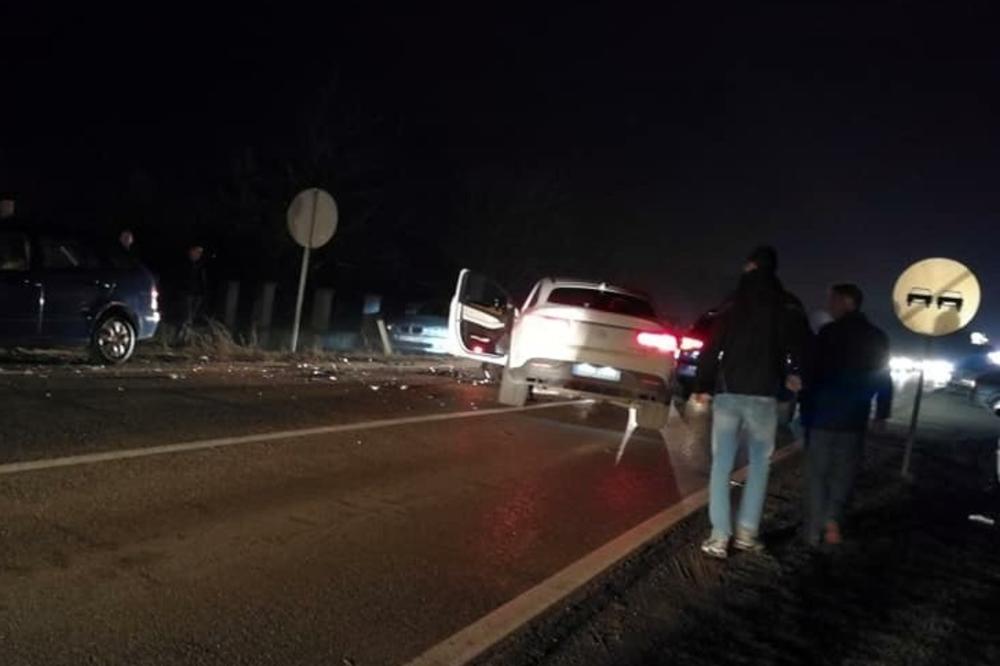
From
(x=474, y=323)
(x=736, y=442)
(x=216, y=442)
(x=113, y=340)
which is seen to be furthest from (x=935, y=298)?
(x=113, y=340)

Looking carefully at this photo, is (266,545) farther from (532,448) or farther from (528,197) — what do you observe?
(528,197)

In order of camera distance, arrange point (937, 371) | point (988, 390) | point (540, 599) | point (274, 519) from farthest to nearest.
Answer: point (937, 371), point (988, 390), point (274, 519), point (540, 599)

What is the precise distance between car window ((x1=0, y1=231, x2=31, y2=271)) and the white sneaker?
8.64m

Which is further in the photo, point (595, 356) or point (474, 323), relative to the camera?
point (474, 323)

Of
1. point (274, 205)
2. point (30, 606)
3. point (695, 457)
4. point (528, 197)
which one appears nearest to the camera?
point (30, 606)

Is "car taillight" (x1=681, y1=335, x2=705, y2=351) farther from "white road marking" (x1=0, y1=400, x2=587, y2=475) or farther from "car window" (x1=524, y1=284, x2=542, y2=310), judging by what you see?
"white road marking" (x1=0, y1=400, x2=587, y2=475)

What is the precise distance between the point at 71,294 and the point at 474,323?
5127 mm

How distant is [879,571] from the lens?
645cm

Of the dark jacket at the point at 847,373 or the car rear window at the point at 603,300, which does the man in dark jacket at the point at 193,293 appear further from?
the dark jacket at the point at 847,373

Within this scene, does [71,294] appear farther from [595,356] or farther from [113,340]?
[595,356]

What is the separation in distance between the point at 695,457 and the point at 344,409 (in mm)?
3932

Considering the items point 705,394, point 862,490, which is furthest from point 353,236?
point 705,394

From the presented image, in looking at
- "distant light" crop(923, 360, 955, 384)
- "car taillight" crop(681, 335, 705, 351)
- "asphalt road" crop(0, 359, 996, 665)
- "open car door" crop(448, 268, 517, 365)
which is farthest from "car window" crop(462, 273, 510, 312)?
"distant light" crop(923, 360, 955, 384)

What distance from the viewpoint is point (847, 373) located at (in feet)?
22.1
